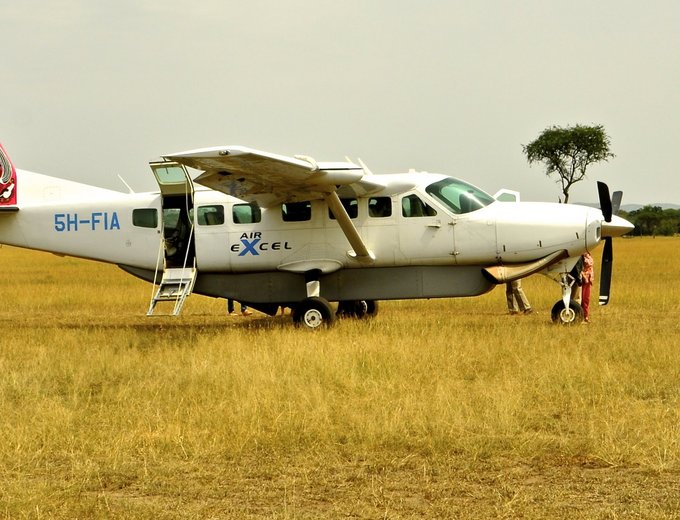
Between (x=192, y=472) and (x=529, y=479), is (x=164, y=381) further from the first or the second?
(x=529, y=479)

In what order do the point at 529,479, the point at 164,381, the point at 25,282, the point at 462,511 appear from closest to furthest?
the point at 462,511, the point at 529,479, the point at 164,381, the point at 25,282

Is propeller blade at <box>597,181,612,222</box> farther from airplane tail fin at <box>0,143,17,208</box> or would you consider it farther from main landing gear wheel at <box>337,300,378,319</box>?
airplane tail fin at <box>0,143,17,208</box>

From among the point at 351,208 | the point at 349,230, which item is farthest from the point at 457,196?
the point at 349,230

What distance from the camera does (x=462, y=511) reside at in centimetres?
589

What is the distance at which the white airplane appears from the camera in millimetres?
15109

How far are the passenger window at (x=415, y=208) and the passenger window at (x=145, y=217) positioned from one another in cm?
423

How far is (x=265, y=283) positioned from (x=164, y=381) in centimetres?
561

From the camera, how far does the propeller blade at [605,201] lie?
1554 centimetres

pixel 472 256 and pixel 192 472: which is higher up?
pixel 472 256

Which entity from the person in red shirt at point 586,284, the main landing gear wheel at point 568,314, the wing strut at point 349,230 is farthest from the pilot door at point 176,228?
the person in red shirt at point 586,284

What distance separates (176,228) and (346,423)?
877 centimetres

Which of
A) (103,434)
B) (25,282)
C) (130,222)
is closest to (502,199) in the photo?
(130,222)

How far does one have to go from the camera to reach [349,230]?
15.0 meters

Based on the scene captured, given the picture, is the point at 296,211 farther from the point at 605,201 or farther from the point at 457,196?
the point at 605,201
